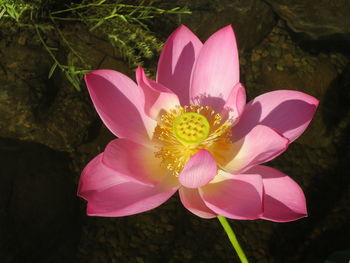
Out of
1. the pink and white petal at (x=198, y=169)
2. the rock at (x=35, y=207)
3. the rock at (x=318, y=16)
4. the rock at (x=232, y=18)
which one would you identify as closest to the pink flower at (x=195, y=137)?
the pink and white petal at (x=198, y=169)

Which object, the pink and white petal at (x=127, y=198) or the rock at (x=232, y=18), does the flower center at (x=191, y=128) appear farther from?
the rock at (x=232, y=18)

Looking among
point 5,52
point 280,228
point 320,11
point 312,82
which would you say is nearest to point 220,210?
point 280,228

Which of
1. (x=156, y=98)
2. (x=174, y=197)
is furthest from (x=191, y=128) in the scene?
(x=174, y=197)

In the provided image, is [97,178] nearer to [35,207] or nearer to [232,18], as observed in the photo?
[35,207]

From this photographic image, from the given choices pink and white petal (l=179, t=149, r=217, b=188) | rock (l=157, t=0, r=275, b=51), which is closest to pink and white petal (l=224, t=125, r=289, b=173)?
pink and white petal (l=179, t=149, r=217, b=188)

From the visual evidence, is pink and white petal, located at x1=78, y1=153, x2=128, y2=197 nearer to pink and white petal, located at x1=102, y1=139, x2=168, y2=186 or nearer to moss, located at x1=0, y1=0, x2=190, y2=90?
pink and white petal, located at x1=102, y1=139, x2=168, y2=186
